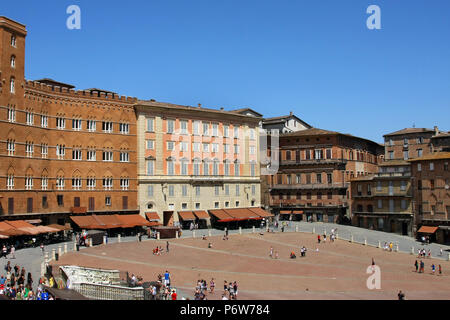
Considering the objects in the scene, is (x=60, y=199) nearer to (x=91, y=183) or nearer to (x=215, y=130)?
(x=91, y=183)

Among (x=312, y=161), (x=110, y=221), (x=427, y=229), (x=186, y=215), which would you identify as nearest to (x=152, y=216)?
(x=186, y=215)

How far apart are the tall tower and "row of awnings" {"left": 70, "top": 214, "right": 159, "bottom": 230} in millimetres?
15668

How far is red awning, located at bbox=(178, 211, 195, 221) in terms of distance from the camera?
2670 inches

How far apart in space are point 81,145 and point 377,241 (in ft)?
132

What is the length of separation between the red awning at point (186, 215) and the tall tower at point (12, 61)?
25.9m

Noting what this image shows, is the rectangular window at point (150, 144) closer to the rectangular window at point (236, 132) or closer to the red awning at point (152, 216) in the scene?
the red awning at point (152, 216)

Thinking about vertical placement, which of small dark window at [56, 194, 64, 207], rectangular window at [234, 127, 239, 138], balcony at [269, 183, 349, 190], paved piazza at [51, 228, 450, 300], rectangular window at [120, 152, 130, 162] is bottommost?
paved piazza at [51, 228, 450, 300]

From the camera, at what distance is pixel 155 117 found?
67750 mm

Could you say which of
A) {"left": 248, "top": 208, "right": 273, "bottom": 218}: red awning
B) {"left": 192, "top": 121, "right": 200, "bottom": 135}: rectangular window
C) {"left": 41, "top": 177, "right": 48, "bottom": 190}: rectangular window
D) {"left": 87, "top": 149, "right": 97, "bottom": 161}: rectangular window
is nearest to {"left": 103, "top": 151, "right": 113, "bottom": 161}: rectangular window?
{"left": 87, "top": 149, "right": 97, "bottom": 161}: rectangular window

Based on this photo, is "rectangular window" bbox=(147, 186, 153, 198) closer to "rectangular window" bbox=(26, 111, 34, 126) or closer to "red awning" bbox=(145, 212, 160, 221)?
"red awning" bbox=(145, 212, 160, 221)

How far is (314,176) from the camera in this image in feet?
272

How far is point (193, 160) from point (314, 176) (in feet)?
77.3

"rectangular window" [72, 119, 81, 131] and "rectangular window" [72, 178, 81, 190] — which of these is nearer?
"rectangular window" [72, 178, 81, 190]

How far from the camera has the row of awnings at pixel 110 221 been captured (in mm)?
58344
